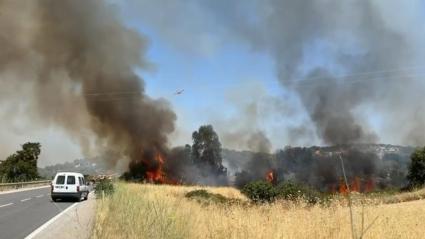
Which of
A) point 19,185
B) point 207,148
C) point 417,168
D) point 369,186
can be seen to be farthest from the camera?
point 207,148

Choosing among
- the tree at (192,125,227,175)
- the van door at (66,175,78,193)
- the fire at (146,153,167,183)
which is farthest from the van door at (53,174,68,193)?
the tree at (192,125,227,175)

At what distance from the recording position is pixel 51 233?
14773 millimetres

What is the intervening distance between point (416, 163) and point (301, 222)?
5076cm

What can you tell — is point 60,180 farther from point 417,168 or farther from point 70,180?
point 417,168

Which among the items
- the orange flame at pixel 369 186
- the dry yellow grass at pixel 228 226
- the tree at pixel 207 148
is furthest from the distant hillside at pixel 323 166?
the dry yellow grass at pixel 228 226

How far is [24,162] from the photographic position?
79562 millimetres

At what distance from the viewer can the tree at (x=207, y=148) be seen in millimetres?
121062

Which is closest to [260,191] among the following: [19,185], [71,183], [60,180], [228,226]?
[71,183]

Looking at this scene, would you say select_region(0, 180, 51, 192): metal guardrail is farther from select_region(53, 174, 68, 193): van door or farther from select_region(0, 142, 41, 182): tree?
select_region(53, 174, 68, 193): van door

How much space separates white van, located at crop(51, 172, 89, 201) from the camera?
1253 inches

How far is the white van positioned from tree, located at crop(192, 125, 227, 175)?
278 ft

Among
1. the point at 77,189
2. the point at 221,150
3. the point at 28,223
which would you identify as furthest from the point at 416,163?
the point at 221,150

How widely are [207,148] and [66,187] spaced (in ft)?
312

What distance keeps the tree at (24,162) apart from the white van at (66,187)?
144ft
